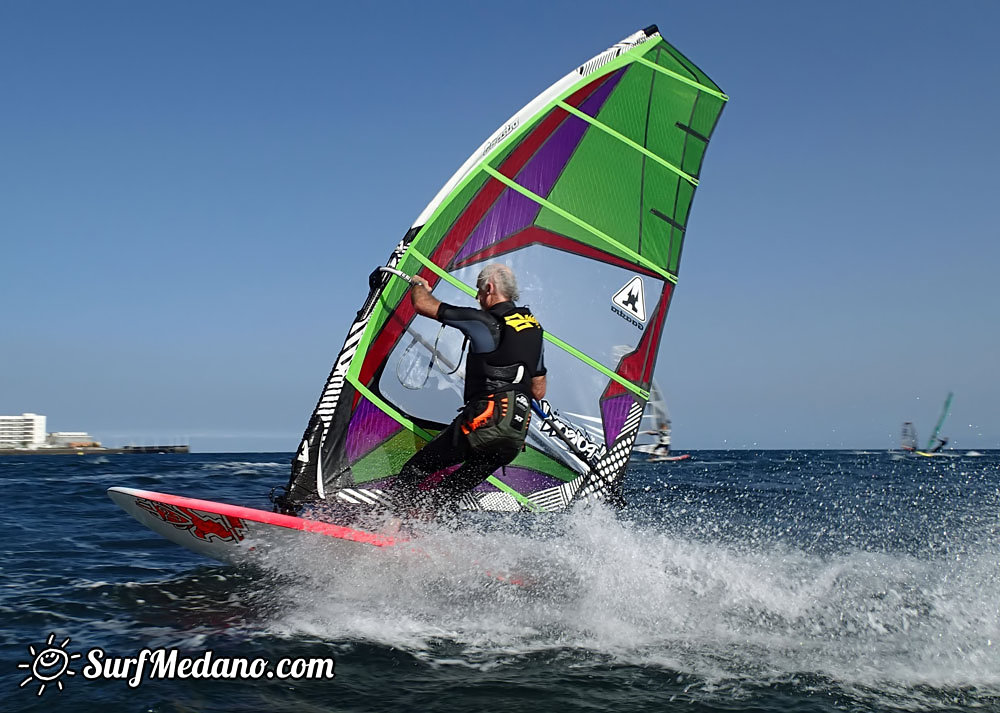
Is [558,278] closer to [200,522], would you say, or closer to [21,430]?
[200,522]

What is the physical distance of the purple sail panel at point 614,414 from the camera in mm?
6199

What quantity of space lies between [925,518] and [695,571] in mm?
7072

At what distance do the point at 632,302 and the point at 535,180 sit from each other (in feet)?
4.22

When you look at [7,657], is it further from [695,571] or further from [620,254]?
[620,254]

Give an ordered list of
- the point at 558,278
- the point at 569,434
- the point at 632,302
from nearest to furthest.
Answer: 1. the point at 558,278
2. the point at 569,434
3. the point at 632,302

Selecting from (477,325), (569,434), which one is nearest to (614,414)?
(569,434)

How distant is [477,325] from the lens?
4.55 meters

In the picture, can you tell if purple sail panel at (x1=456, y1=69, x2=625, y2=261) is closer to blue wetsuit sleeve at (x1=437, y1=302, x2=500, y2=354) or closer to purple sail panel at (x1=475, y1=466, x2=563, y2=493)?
blue wetsuit sleeve at (x1=437, y1=302, x2=500, y2=354)

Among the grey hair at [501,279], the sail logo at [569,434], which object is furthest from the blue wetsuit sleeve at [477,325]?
the sail logo at [569,434]

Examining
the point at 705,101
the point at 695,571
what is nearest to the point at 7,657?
the point at 695,571

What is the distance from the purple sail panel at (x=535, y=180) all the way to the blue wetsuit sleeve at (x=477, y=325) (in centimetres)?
125

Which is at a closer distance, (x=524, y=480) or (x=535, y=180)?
(x=535, y=180)

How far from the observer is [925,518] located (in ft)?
32.8

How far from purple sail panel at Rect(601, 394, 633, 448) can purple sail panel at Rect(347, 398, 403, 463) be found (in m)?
1.74
